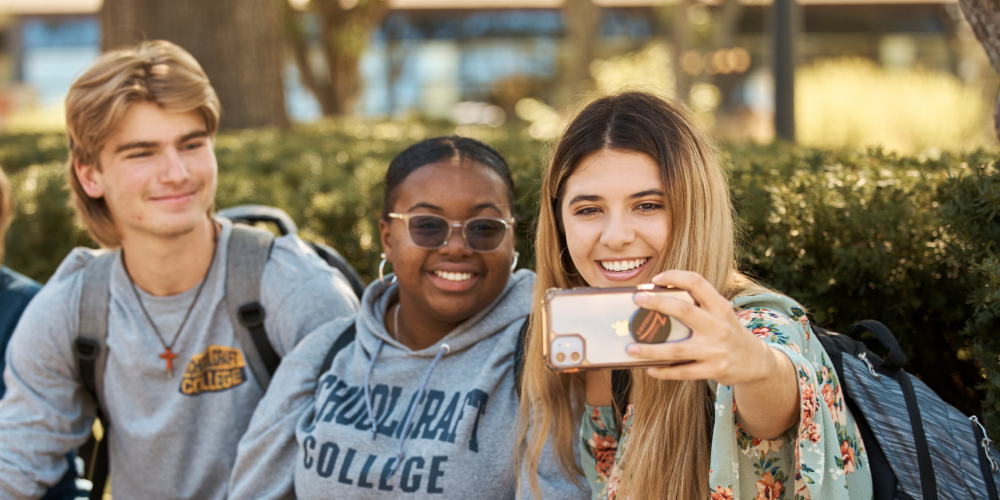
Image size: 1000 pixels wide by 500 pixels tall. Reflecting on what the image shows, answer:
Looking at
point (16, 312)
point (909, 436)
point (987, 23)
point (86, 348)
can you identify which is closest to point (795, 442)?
point (909, 436)

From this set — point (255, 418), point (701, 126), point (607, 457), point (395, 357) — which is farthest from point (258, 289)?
point (701, 126)

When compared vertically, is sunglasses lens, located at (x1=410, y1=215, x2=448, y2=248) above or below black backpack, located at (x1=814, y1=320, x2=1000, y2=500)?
above

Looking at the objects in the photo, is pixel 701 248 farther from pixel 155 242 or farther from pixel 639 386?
pixel 155 242

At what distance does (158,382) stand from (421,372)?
1.09 meters

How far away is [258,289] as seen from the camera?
9.93 feet

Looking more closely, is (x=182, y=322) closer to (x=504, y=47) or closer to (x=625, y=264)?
(x=625, y=264)

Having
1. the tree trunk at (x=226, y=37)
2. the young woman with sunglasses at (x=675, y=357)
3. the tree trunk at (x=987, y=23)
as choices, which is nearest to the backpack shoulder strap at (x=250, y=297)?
the young woman with sunglasses at (x=675, y=357)

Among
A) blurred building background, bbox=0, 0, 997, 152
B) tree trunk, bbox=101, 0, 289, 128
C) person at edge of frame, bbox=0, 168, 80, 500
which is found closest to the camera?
person at edge of frame, bbox=0, 168, 80, 500

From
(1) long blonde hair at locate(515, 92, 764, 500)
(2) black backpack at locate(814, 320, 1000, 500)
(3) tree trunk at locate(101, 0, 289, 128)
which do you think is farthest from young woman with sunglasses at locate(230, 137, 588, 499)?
(3) tree trunk at locate(101, 0, 289, 128)

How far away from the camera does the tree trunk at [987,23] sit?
2521 mm

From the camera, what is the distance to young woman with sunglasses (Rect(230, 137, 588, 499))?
93.0 inches

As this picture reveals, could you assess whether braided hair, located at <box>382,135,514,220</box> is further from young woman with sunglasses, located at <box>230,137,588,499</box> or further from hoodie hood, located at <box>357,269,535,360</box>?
hoodie hood, located at <box>357,269,535,360</box>

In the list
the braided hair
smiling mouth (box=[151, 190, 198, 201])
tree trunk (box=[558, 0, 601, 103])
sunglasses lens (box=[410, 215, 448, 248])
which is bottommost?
sunglasses lens (box=[410, 215, 448, 248])

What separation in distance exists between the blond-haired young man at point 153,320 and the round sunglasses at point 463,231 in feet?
2.03
